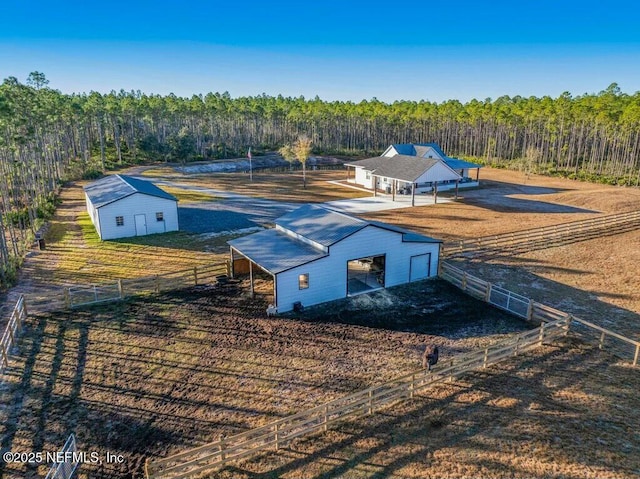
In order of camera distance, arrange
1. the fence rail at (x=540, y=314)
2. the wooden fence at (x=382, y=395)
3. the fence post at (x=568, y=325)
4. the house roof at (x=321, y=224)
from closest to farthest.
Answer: the wooden fence at (x=382, y=395) → the fence rail at (x=540, y=314) → the fence post at (x=568, y=325) → the house roof at (x=321, y=224)

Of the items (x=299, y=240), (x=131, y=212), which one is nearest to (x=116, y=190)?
(x=131, y=212)

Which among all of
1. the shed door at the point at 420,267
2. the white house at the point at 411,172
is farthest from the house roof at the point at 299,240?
the white house at the point at 411,172

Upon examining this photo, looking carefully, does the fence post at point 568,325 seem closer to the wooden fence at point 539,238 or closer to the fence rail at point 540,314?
the fence rail at point 540,314

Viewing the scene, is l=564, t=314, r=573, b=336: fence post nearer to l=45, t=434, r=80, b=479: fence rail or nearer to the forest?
l=45, t=434, r=80, b=479: fence rail

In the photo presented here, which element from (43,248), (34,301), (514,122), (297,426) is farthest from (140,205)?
(514,122)

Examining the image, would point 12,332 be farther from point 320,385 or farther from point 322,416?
point 322,416

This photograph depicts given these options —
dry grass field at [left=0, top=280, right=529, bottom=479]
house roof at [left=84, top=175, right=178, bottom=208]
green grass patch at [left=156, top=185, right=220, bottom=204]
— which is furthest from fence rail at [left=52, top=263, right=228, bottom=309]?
green grass patch at [left=156, top=185, right=220, bottom=204]

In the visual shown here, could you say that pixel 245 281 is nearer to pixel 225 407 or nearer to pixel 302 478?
pixel 225 407
